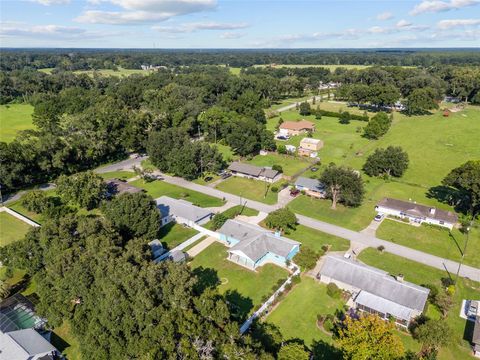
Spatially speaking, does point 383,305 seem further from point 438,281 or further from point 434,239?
point 434,239

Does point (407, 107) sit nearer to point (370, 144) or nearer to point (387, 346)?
point (370, 144)

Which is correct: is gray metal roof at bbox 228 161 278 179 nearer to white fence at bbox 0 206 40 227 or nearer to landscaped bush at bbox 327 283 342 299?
landscaped bush at bbox 327 283 342 299

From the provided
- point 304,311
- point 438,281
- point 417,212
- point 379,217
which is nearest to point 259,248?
point 304,311

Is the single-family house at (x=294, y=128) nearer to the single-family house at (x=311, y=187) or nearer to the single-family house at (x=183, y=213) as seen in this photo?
the single-family house at (x=311, y=187)

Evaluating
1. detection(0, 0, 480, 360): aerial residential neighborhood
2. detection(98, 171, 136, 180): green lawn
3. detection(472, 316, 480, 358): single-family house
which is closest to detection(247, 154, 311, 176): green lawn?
detection(0, 0, 480, 360): aerial residential neighborhood

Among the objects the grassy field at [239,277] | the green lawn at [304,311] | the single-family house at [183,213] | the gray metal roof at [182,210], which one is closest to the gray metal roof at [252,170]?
the gray metal roof at [182,210]

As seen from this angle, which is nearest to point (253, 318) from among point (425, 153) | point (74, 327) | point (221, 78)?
point (74, 327)

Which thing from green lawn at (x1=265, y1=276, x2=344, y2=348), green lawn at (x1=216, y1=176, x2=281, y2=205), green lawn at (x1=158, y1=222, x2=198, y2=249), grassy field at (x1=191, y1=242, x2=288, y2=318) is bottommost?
green lawn at (x1=265, y1=276, x2=344, y2=348)
